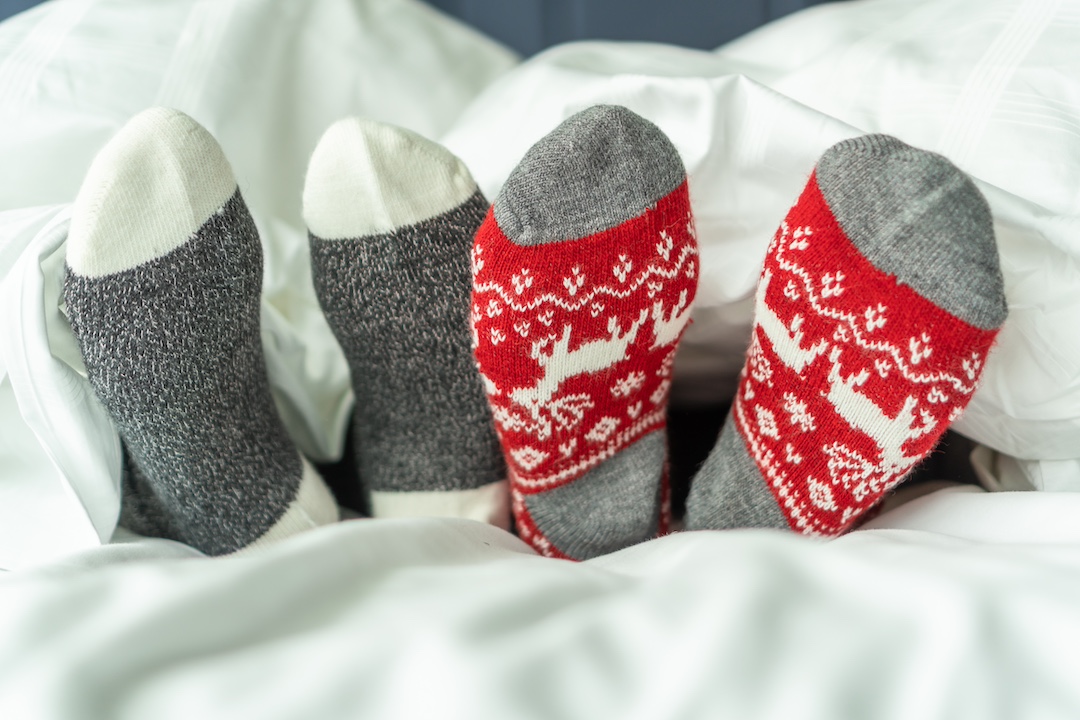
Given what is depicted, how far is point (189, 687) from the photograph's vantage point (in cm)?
30

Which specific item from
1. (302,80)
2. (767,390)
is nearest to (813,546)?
(767,390)

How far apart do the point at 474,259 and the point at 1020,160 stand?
300mm

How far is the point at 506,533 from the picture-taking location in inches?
21.4

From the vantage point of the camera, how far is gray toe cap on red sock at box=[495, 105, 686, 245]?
45cm

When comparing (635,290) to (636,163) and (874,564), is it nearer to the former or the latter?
(636,163)

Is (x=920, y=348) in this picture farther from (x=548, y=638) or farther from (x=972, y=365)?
(x=548, y=638)

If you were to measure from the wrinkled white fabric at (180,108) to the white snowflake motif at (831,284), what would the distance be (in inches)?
14.0

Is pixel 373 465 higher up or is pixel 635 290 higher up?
pixel 635 290

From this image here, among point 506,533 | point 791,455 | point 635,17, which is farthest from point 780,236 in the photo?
point 635,17

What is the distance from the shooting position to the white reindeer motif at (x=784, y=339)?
468 mm

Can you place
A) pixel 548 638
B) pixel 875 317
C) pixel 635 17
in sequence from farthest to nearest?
pixel 635 17, pixel 875 317, pixel 548 638

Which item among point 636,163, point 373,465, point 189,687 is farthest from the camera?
point 373,465

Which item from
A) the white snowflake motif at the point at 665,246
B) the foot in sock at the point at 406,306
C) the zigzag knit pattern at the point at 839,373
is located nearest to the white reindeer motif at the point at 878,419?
the zigzag knit pattern at the point at 839,373

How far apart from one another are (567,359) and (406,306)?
11 cm
